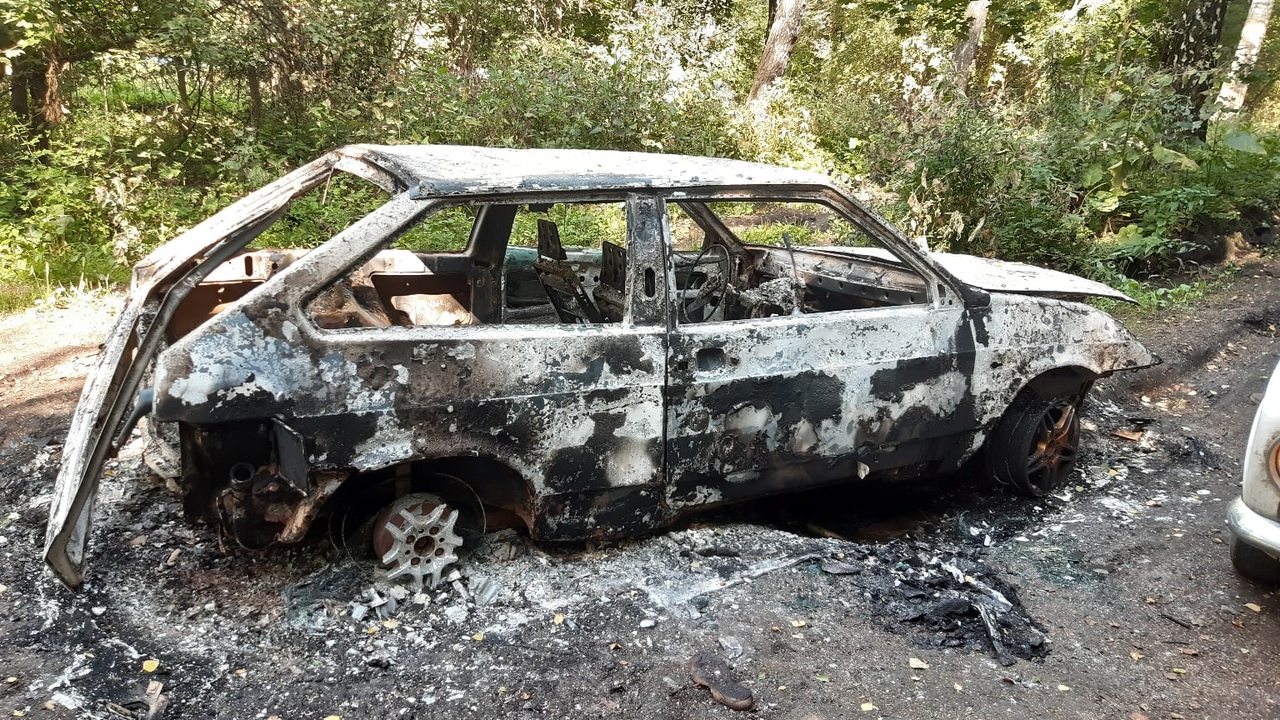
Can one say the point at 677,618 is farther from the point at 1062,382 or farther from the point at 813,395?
the point at 1062,382

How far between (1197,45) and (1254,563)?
7.94m

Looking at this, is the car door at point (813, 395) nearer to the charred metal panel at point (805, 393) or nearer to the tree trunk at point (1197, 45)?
the charred metal panel at point (805, 393)

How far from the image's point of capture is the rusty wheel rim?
13.6 feet

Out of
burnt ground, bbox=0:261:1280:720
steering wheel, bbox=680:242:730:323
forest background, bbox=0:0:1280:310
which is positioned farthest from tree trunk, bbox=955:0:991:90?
steering wheel, bbox=680:242:730:323

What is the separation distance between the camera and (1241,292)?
7699 mm

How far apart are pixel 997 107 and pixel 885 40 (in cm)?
1300

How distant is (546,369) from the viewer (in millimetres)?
2992

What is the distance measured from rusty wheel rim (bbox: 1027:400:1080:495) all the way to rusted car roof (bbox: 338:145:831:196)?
1.78 metres

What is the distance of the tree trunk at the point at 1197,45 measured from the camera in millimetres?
9000

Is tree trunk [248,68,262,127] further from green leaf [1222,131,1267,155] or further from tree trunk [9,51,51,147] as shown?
green leaf [1222,131,1267,155]

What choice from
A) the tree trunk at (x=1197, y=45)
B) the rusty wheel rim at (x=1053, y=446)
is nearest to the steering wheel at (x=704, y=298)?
the rusty wheel rim at (x=1053, y=446)

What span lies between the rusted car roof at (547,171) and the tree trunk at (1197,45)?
7898 mm

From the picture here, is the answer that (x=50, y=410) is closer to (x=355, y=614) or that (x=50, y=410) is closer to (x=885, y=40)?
(x=355, y=614)

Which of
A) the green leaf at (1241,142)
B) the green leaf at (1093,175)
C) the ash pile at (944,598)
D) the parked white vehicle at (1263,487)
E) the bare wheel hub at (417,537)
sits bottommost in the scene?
the ash pile at (944,598)
